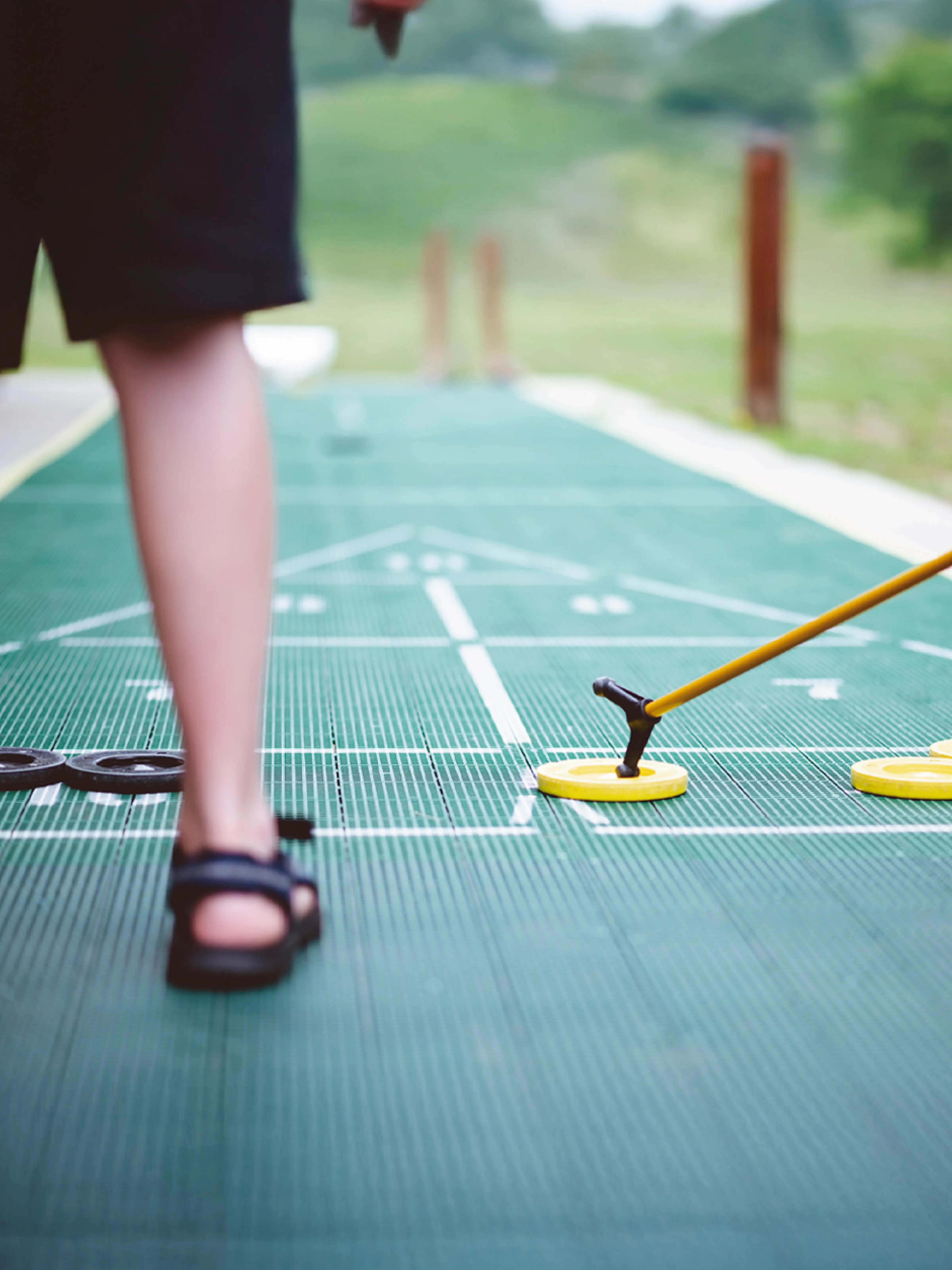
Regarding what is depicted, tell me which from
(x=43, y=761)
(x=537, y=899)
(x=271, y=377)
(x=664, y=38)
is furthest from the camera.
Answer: (x=664, y=38)

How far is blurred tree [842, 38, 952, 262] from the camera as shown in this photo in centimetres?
4450

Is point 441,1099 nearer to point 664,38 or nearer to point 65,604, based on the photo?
point 65,604

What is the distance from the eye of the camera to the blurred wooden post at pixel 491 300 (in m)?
16.0

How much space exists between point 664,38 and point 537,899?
87847mm

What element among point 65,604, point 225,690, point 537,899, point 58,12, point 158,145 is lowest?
point 65,604

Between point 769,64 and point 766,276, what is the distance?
6799 centimetres

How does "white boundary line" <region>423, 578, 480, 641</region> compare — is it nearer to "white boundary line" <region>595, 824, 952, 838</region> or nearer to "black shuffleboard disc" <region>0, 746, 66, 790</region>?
"black shuffleboard disc" <region>0, 746, 66, 790</region>

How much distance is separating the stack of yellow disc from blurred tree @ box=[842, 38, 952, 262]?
44150 mm

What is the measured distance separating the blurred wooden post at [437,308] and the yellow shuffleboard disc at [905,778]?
1313 centimetres

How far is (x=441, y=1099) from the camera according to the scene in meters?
1.32

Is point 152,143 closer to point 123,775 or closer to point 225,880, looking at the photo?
point 225,880

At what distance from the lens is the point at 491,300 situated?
53.8 feet

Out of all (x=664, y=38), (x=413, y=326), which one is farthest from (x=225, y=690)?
(x=664, y=38)

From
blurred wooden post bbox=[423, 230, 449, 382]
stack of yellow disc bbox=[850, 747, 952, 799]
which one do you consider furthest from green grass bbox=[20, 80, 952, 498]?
stack of yellow disc bbox=[850, 747, 952, 799]
